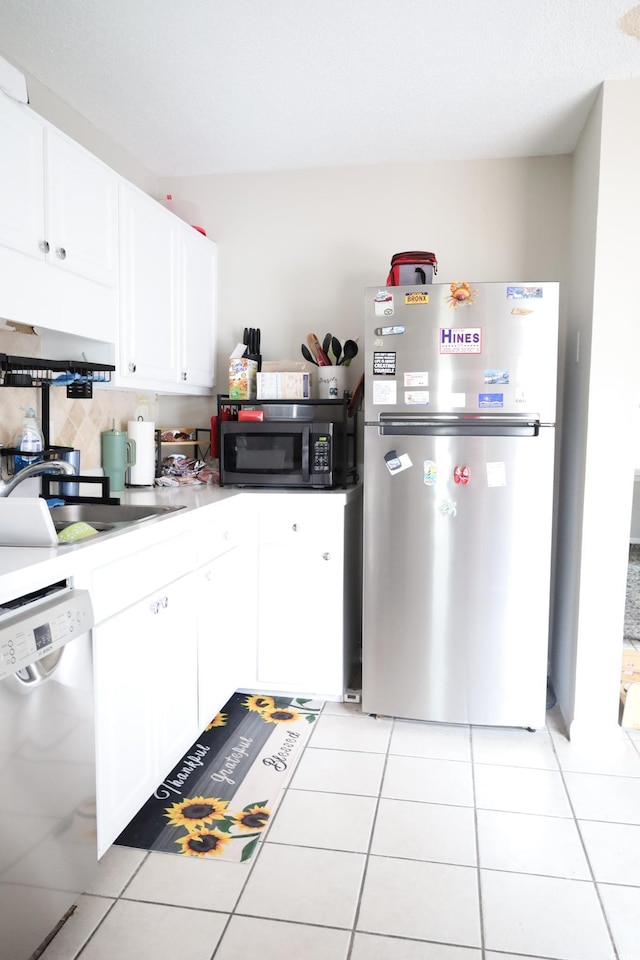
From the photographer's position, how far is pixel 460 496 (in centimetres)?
261

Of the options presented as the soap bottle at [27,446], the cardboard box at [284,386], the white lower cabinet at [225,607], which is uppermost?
the cardboard box at [284,386]

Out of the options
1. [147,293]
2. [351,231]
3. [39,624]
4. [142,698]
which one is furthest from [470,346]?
[39,624]

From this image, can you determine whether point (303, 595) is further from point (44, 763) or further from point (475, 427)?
point (44, 763)

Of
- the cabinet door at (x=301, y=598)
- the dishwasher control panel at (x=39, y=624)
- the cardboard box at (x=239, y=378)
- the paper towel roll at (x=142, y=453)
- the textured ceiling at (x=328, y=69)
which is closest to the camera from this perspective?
the dishwasher control panel at (x=39, y=624)

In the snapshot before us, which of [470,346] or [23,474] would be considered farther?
[470,346]

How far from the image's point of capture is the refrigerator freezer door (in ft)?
8.29

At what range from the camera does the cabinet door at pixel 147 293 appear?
2.59 metres

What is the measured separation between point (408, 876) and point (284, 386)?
1935 mm

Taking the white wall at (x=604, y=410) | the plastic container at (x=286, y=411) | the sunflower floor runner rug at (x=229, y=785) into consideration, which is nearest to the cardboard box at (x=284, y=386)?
the plastic container at (x=286, y=411)

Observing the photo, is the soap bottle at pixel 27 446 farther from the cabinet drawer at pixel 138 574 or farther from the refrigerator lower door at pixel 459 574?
the refrigerator lower door at pixel 459 574

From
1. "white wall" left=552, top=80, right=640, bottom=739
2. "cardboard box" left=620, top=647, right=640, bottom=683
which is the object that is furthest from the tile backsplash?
"cardboard box" left=620, top=647, right=640, bottom=683

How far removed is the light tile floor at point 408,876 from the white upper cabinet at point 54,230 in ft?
5.20

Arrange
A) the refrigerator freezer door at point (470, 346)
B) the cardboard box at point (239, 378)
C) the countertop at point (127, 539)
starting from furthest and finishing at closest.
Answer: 1. the cardboard box at point (239, 378)
2. the refrigerator freezer door at point (470, 346)
3. the countertop at point (127, 539)

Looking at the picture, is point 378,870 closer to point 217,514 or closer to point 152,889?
point 152,889
